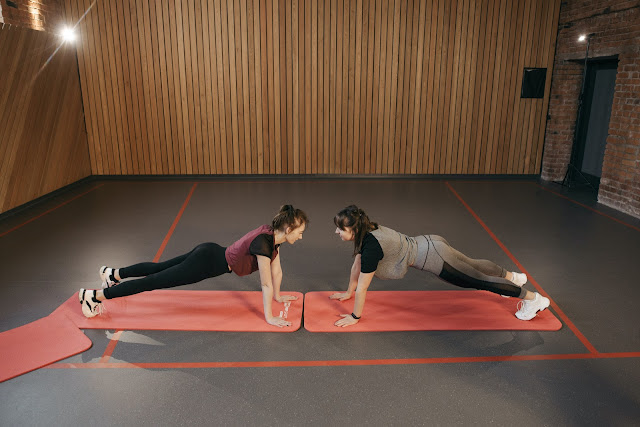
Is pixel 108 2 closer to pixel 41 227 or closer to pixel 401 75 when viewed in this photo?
pixel 41 227

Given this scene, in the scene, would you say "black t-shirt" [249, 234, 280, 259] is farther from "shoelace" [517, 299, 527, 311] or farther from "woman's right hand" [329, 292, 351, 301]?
"shoelace" [517, 299, 527, 311]

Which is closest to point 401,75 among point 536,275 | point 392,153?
point 392,153

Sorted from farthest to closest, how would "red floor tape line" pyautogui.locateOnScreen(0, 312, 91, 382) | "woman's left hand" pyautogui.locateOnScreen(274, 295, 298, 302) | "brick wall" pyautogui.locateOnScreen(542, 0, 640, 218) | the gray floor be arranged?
1. "brick wall" pyautogui.locateOnScreen(542, 0, 640, 218)
2. "woman's left hand" pyautogui.locateOnScreen(274, 295, 298, 302)
3. "red floor tape line" pyautogui.locateOnScreen(0, 312, 91, 382)
4. the gray floor

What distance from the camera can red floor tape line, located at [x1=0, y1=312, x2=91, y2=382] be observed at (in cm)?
290

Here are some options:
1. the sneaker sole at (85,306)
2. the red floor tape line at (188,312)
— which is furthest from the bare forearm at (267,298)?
the sneaker sole at (85,306)

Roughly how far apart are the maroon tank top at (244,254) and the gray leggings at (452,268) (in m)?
1.06

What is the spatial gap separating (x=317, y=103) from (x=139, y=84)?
303cm

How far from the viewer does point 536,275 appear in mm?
4363

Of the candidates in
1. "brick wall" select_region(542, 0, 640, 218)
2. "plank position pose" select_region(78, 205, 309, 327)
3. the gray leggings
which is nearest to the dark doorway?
"brick wall" select_region(542, 0, 640, 218)

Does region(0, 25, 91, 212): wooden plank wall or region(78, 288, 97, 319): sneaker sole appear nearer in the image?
region(78, 288, 97, 319): sneaker sole

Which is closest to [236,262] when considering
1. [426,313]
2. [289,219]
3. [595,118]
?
[289,219]

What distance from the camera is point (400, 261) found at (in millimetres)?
3229

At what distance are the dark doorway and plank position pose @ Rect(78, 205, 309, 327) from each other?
21.4 ft

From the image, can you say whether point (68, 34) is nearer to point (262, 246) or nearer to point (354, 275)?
point (262, 246)
